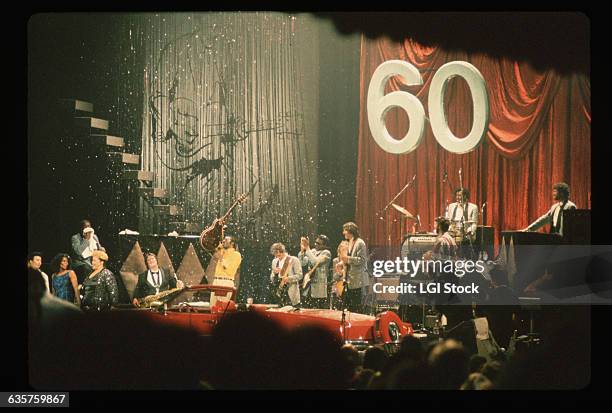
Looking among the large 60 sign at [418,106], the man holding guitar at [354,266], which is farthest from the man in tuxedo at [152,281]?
the large 60 sign at [418,106]

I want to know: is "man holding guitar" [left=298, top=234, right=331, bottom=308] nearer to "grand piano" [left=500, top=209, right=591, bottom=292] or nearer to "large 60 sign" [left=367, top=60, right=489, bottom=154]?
"large 60 sign" [left=367, top=60, right=489, bottom=154]

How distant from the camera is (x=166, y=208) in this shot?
19.7 feet

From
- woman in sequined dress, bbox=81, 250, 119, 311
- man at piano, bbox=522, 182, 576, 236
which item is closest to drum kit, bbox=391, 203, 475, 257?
man at piano, bbox=522, 182, 576, 236

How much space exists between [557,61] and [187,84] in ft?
7.59

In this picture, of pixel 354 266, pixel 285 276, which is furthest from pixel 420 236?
pixel 285 276

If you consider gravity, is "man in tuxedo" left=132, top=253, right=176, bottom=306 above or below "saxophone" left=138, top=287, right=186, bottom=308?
above

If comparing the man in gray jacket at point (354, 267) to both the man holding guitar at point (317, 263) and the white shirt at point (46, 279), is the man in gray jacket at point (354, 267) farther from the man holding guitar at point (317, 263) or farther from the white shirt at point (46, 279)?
the white shirt at point (46, 279)

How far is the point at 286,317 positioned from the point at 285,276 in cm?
25

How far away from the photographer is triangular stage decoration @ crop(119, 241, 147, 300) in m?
6.00

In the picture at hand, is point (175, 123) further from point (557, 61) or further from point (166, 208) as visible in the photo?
point (557, 61)

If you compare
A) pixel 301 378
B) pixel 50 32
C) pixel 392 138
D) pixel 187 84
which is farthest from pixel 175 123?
pixel 301 378

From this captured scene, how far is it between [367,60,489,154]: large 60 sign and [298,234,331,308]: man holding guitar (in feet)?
2.41

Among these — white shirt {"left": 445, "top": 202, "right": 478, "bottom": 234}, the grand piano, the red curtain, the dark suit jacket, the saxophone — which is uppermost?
the red curtain

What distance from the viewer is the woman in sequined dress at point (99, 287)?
5977 millimetres
